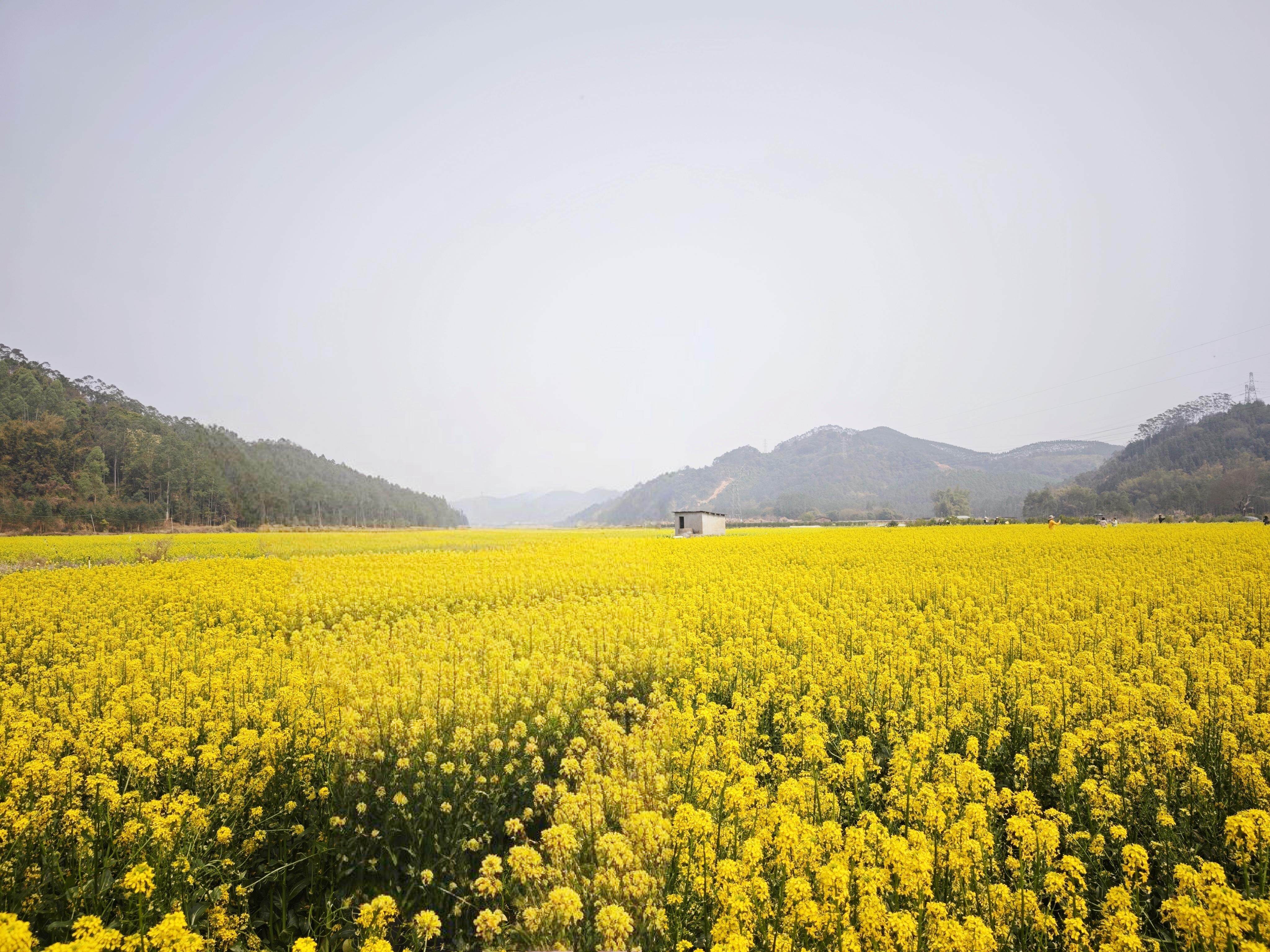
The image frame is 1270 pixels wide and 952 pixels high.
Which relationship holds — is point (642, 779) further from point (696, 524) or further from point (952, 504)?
point (952, 504)

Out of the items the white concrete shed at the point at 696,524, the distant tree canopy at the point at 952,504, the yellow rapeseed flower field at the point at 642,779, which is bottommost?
the yellow rapeseed flower field at the point at 642,779

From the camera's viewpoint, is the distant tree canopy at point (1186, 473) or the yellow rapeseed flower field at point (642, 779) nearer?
the yellow rapeseed flower field at point (642, 779)

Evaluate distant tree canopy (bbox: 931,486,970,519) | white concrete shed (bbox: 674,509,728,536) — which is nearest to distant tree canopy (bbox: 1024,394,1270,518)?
distant tree canopy (bbox: 931,486,970,519)

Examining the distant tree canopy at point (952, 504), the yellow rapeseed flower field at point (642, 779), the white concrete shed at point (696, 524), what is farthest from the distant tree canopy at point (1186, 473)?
the yellow rapeseed flower field at point (642, 779)

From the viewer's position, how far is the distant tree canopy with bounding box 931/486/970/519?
112000mm

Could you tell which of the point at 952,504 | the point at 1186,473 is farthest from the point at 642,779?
the point at 1186,473

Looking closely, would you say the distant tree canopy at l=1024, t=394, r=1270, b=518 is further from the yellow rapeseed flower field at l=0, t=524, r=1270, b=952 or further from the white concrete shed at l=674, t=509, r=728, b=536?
the yellow rapeseed flower field at l=0, t=524, r=1270, b=952

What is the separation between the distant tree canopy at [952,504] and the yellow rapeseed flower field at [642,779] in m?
112

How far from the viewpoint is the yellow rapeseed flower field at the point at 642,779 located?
363 centimetres

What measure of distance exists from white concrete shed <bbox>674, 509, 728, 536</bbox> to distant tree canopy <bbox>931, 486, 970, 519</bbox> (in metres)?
75.9

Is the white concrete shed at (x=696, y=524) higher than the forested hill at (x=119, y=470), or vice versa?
the forested hill at (x=119, y=470)

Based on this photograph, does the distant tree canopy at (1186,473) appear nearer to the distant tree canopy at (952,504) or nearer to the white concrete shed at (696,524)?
the distant tree canopy at (952,504)

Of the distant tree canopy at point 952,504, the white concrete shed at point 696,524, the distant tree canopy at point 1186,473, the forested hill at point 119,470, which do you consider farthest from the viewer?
the distant tree canopy at point 952,504

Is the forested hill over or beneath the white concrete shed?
over
